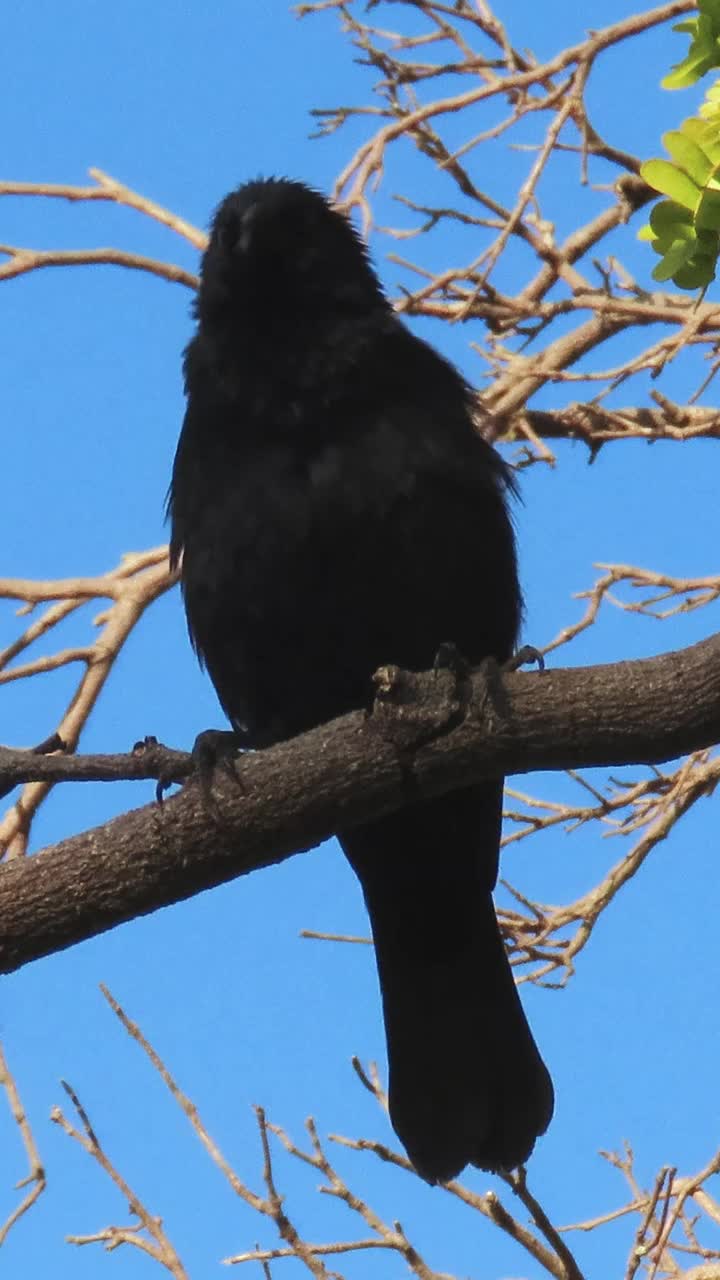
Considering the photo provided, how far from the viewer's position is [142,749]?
3217mm

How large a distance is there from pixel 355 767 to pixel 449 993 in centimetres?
122

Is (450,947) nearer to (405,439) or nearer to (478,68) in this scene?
(405,439)

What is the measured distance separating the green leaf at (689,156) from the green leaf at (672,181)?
12mm

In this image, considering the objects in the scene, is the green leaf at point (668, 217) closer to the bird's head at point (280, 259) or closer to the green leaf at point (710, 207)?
the green leaf at point (710, 207)

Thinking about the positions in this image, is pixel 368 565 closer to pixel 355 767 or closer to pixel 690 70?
pixel 355 767

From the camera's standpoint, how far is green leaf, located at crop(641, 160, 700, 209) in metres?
2.52

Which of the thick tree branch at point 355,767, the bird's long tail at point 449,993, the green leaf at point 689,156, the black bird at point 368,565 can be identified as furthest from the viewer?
the bird's long tail at point 449,993

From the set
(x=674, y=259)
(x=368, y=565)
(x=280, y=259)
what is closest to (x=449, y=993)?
(x=368, y=565)

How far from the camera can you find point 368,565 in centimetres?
363

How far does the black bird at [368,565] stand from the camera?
366cm

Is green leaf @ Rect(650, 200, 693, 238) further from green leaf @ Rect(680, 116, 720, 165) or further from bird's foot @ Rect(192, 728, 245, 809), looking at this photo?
bird's foot @ Rect(192, 728, 245, 809)

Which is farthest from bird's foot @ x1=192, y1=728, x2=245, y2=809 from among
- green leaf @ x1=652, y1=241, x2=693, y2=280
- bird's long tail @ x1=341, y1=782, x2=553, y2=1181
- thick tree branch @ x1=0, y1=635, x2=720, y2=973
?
green leaf @ x1=652, y1=241, x2=693, y2=280

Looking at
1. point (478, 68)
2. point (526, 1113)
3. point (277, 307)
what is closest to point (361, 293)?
point (277, 307)

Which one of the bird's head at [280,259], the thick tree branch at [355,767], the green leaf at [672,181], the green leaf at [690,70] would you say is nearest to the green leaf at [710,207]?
Answer: the green leaf at [672,181]
